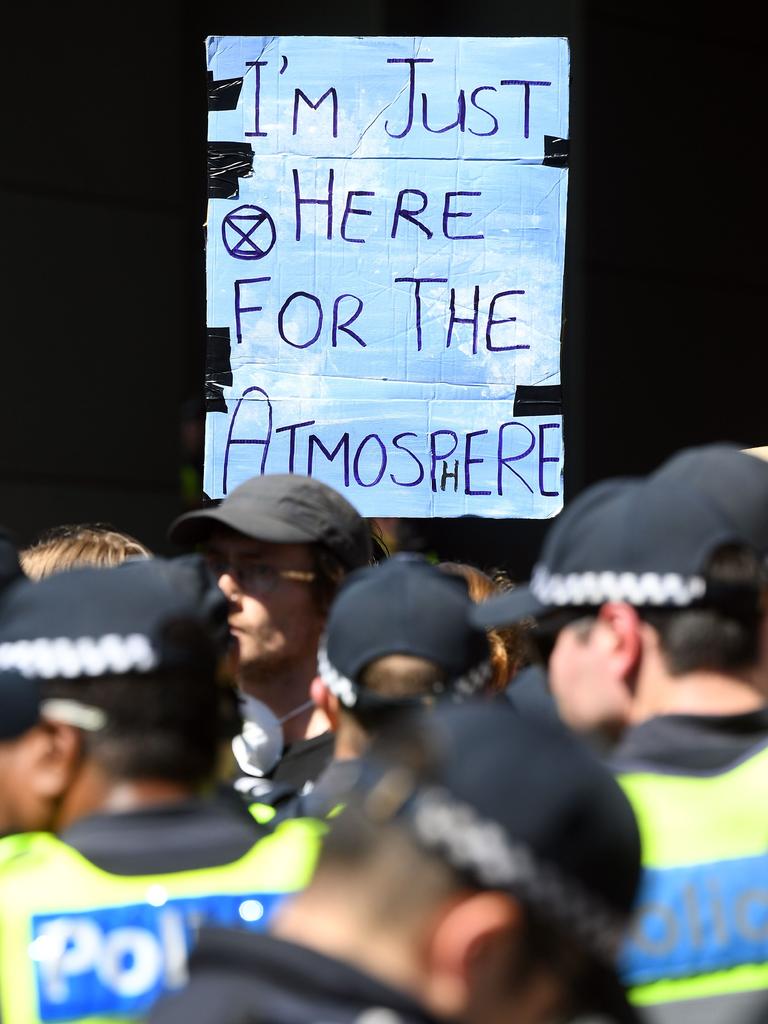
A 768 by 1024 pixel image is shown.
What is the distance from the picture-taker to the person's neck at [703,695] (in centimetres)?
199

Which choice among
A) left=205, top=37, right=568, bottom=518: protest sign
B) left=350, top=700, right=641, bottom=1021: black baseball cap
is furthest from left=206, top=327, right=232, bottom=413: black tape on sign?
left=350, top=700, right=641, bottom=1021: black baseball cap

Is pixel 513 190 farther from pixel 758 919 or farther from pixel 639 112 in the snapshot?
pixel 639 112

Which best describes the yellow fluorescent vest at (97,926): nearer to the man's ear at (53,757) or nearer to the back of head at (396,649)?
the man's ear at (53,757)

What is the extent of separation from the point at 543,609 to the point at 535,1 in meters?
5.15

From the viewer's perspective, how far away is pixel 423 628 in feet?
7.97

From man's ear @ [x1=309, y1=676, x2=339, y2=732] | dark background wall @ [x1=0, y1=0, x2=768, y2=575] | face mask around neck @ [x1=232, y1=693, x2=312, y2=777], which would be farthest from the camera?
dark background wall @ [x1=0, y1=0, x2=768, y2=575]

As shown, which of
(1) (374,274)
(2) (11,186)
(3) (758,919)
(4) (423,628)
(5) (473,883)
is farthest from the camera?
(2) (11,186)

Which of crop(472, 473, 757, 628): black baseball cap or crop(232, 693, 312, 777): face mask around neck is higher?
crop(472, 473, 757, 628): black baseball cap

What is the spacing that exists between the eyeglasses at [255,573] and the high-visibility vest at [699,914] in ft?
5.08

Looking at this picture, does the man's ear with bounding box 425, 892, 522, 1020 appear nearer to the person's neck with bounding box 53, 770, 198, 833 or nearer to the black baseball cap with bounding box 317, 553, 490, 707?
the person's neck with bounding box 53, 770, 198, 833

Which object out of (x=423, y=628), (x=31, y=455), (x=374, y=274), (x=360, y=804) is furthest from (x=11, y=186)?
(x=360, y=804)

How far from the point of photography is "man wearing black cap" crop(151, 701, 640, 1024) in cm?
116

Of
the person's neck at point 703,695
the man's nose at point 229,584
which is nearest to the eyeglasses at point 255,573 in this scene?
the man's nose at point 229,584

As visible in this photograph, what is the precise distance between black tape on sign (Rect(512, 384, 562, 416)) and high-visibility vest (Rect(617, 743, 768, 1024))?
2203 millimetres
